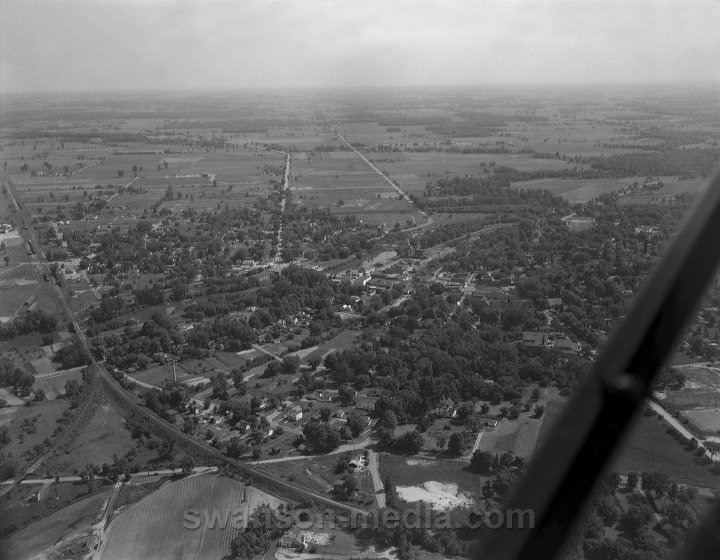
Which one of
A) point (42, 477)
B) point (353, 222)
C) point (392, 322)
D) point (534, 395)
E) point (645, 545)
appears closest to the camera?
point (645, 545)

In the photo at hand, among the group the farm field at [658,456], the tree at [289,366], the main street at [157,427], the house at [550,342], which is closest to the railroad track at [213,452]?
the main street at [157,427]

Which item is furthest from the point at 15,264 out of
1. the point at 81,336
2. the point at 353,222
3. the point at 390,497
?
the point at 390,497

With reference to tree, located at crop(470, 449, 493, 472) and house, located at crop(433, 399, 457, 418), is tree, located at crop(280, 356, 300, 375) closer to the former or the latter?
house, located at crop(433, 399, 457, 418)

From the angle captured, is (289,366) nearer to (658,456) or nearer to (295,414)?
(295,414)

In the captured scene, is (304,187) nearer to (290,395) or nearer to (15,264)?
(15,264)

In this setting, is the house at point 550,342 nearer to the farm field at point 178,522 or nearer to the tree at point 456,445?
the tree at point 456,445
